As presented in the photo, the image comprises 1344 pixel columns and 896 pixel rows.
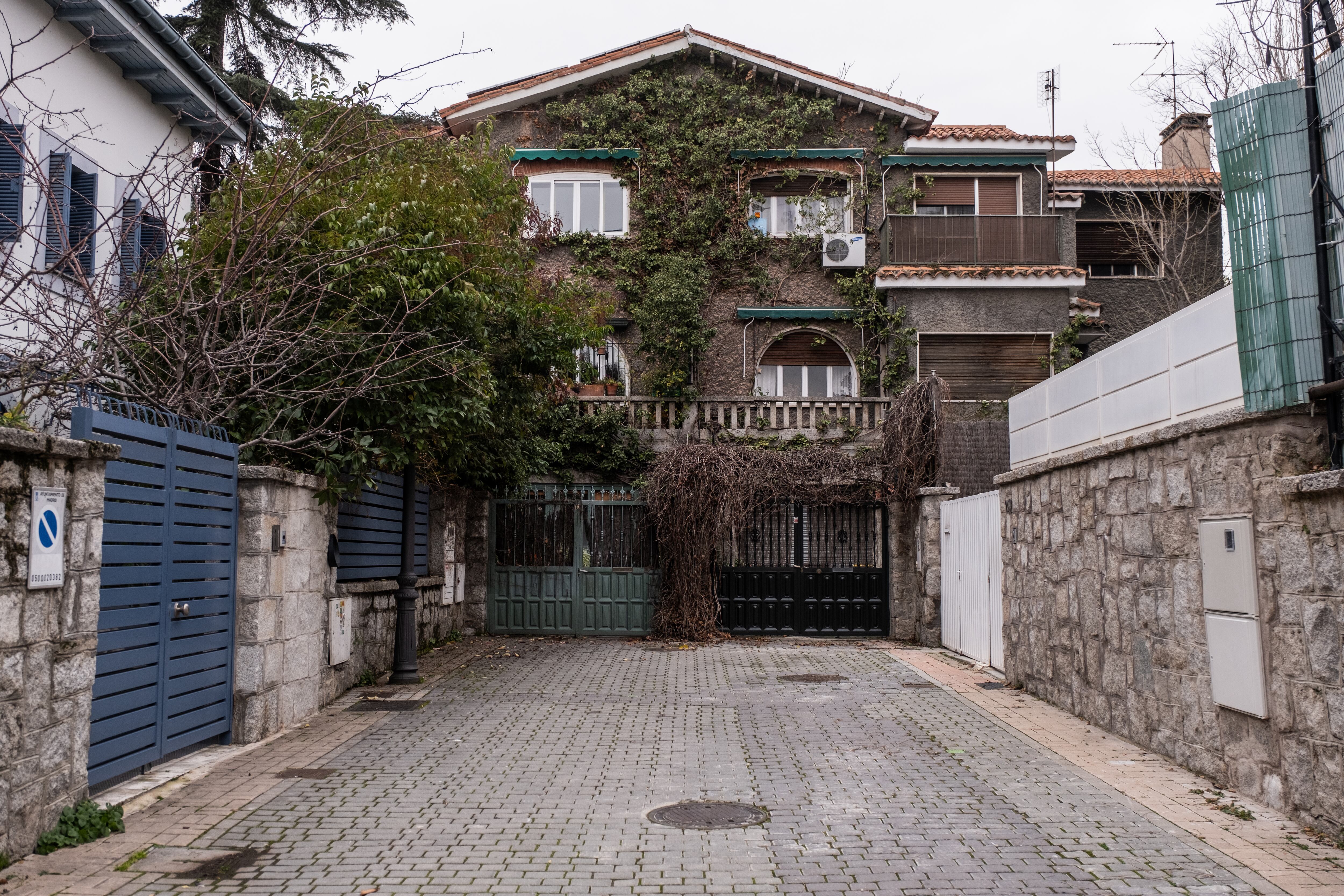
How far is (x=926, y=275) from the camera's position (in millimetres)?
21484

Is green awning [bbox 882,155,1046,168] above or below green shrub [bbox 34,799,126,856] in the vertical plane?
above

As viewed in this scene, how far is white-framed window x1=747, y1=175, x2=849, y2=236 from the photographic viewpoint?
74.4 ft

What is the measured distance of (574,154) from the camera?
2241cm

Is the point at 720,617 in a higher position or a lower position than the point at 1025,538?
lower

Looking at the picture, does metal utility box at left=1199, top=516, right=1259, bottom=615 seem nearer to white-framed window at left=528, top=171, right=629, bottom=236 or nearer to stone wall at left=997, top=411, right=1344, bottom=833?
stone wall at left=997, top=411, right=1344, bottom=833

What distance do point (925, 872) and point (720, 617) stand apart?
12157 millimetres

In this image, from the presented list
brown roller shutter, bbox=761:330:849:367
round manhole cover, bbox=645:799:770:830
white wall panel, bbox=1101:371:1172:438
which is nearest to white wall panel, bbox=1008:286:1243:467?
white wall panel, bbox=1101:371:1172:438

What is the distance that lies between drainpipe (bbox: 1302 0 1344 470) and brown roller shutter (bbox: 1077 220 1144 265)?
19718 mm

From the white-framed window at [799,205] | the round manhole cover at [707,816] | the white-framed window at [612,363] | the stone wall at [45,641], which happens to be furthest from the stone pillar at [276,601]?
the white-framed window at [799,205]

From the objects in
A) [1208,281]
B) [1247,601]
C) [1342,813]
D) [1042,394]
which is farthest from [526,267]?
[1208,281]

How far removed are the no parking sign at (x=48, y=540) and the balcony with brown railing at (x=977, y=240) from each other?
61.1 feet

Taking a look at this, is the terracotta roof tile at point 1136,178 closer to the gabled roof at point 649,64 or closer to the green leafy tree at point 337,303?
the gabled roof at point 649,64

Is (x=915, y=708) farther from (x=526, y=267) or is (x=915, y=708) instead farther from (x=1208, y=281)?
(x=1208, y=281)

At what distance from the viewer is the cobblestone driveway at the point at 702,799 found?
5152mm
